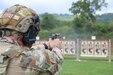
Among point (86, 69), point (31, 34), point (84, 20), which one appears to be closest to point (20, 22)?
point (31, 34)

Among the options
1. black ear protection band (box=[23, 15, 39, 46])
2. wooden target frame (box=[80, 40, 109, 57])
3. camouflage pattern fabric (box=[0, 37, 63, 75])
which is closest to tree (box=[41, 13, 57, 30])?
wooden target frame (box=[80, 40, 109, 57])

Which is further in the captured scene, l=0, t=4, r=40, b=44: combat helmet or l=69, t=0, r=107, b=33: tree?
l=69, t=0, r=107, b=33: tree

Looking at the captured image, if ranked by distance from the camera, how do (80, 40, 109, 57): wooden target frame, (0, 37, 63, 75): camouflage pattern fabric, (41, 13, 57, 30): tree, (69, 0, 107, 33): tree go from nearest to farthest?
(0, 37, 63, 75): camouflage pattern fabric < (80, 40, 109, 57): wooden target frame < (41, 13, 57, 30): tree < (69, 0, 107, 33): tree

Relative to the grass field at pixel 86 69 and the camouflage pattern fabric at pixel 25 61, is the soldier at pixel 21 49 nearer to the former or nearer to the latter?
the camouflage pattern fabric at pixel 25 61

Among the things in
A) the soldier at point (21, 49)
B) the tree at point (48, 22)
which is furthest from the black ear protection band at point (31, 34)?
the tree at point (48, 22)

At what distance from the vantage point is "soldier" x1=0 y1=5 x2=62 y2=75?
2904mm

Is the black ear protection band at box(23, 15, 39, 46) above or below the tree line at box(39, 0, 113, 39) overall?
above

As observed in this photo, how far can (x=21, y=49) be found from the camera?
9.73 ft

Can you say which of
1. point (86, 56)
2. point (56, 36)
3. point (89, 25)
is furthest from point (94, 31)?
point (56, 36)

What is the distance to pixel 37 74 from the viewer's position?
9.70 ft

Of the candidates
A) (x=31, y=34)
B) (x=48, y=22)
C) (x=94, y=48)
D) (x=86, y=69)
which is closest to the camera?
(x=31, y=34)

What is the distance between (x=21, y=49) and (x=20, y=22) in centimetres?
19

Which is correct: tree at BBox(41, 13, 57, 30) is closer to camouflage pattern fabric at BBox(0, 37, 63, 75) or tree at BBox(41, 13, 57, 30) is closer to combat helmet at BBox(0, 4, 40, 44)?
combat helmet at BBox(0, 4, 40, 44)

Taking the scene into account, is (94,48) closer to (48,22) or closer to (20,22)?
(20,22)
